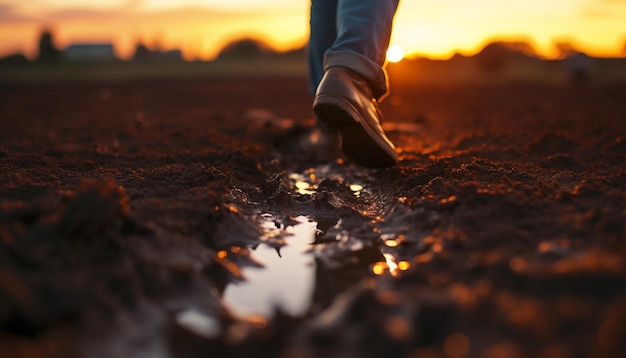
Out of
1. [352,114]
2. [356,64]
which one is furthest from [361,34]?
[352,114]

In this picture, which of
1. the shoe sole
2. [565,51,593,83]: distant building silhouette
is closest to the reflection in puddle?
the shoe sole

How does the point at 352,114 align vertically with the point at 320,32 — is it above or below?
below

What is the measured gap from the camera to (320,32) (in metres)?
3.06

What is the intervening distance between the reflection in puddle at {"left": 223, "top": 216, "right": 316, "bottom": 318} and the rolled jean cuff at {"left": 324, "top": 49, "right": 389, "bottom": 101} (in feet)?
2.86

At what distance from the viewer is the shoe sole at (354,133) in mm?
2264

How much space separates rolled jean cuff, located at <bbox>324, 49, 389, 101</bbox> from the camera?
2.42 m

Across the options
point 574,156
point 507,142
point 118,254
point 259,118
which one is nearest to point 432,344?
point 118,254

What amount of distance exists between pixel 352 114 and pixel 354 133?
0.15m

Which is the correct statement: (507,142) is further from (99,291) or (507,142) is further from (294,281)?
(99,291)

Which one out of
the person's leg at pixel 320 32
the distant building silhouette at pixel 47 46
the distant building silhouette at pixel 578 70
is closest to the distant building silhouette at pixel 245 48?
the distant building silhouette at pixel 47 46

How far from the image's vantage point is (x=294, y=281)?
5.07 feet

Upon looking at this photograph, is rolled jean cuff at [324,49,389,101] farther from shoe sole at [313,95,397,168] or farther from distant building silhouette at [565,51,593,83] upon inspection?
distant building silhouette at [565,51,593,83]

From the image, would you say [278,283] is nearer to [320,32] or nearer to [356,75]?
[356,75]

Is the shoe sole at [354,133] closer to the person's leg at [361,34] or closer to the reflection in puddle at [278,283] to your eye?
the person's leg at [361,34]
